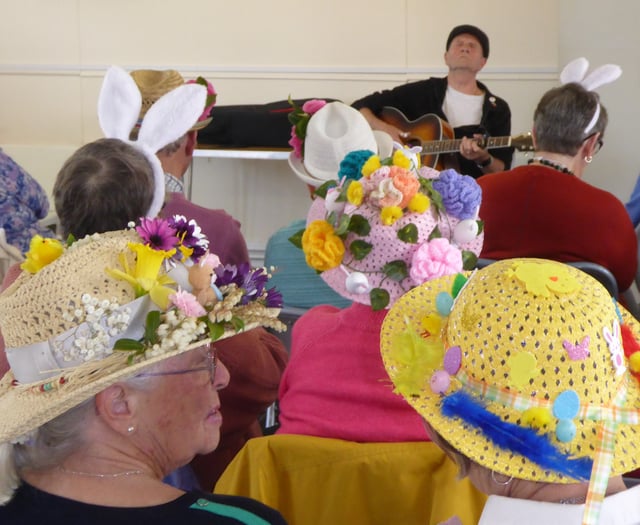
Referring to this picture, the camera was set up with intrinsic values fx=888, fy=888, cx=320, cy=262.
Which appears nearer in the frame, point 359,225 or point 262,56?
point 359,225

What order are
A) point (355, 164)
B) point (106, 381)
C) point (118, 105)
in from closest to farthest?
point (106, 381)
point (355, 164)
point (118, 105)

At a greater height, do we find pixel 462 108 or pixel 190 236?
pixel 462 108

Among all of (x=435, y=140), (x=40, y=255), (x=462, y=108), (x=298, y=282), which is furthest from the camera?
(x=462, y=108)

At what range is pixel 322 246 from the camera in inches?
71.2

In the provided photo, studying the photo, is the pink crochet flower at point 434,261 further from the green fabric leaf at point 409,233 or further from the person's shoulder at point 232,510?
the person's shoulder at point 232,510

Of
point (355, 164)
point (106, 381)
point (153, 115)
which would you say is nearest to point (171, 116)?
point (153, 115)

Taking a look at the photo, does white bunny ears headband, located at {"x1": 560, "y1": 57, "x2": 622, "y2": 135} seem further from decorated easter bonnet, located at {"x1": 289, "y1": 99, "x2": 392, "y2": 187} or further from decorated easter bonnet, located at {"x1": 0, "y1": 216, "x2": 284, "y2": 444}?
decorated easter bonnet, located at {"x1": 0, "y1": 216, "x2": 284, "y2": 444}

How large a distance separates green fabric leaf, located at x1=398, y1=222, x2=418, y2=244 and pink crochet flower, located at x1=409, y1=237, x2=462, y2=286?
22 mm

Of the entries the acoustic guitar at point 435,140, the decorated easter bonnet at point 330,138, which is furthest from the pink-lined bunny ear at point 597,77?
the acoustic guitar at point 435,140

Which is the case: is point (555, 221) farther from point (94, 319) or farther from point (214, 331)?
point (94, 319)

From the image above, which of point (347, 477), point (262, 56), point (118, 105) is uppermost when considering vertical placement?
point (262, 56)

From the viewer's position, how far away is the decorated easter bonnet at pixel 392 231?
1.75 meters

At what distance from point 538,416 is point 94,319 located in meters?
0.59

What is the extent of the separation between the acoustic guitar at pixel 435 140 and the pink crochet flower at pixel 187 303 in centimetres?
314
